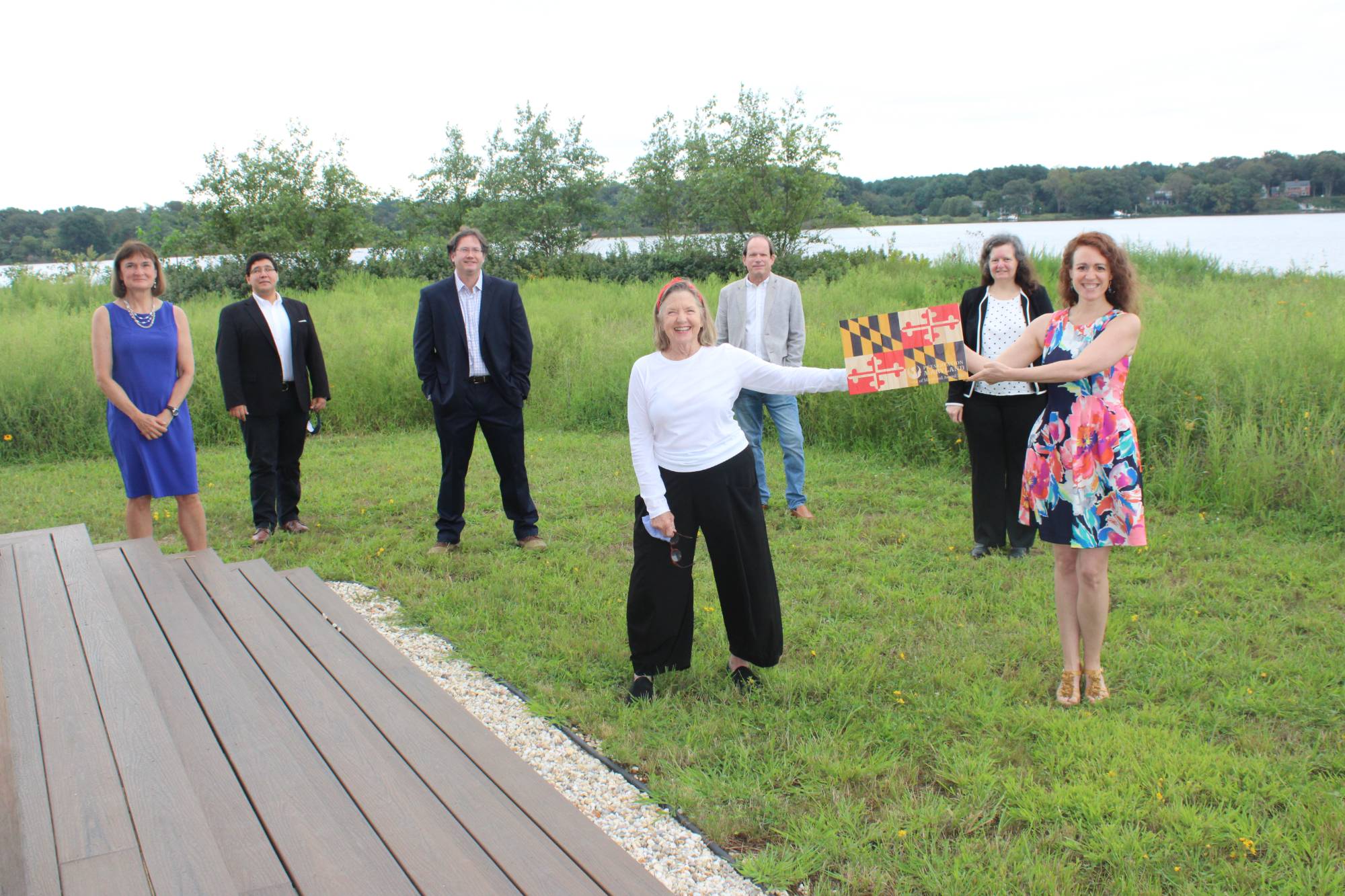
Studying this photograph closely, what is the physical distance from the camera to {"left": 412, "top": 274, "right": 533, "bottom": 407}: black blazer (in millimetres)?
6289

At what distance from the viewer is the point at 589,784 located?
360 centimetres

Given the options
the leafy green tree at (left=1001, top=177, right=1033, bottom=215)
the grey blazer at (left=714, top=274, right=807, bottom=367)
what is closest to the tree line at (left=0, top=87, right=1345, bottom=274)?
the leafy green tree at (left=1001, top=177, right=1033, bottom=215)

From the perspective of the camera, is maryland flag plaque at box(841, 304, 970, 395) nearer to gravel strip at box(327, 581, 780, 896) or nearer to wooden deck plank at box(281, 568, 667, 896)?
gravel strip at box(327, 581, 780, 896)

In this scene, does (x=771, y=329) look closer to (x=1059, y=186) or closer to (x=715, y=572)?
(x=715, y=572)

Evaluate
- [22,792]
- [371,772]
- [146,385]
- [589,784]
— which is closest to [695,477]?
[589,784]

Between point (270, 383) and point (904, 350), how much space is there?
194 inches

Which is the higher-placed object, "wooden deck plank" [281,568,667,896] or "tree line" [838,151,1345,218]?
"tree line" [838,151,1345,218]

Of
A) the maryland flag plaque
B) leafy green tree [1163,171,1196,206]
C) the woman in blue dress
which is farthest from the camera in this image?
leafy green tree [1163,171,1196,206]

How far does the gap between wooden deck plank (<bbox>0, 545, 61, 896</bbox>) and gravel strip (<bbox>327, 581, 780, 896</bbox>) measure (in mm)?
1431

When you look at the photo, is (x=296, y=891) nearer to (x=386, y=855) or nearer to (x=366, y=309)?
(x=386, y=855)

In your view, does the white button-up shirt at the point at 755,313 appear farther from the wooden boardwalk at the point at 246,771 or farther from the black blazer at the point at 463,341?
the wooden boardwalk at the point at 246,771

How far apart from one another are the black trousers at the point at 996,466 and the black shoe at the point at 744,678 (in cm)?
247

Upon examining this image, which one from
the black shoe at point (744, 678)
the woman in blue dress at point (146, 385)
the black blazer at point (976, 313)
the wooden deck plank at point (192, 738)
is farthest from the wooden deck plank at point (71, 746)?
the black blazer at point (976, 313)


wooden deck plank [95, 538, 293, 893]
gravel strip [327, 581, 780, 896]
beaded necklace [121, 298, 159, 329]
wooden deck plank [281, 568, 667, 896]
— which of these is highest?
beaded necklace [121, 298, 159, 329]
